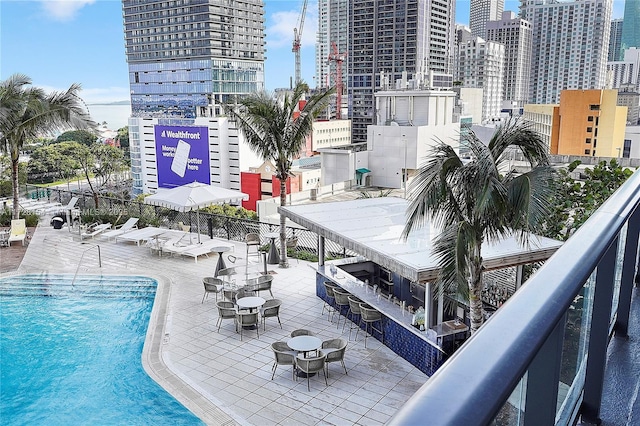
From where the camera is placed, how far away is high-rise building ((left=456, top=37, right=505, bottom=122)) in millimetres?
123250

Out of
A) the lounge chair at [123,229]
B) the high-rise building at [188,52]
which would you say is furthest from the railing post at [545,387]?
the high-rise building at [188,52]

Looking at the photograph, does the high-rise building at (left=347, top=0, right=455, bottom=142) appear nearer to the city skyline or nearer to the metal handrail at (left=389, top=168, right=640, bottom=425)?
the city skyline

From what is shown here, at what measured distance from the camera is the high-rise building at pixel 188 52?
423ft

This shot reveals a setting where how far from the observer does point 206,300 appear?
11.7 m

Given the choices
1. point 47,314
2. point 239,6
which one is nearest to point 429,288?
point 47,314

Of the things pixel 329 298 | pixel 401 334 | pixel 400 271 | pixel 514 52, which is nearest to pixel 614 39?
pixel 514 52

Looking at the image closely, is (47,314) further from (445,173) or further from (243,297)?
(445,173)

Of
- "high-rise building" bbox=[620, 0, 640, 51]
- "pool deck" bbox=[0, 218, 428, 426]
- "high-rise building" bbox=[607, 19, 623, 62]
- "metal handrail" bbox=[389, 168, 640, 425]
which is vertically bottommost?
"pool deck" bbox=[0, 218, 428, 426]

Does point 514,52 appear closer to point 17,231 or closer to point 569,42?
point 569,42

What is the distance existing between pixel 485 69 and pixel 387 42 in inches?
1059

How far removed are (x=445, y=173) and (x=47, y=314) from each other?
30.2ft

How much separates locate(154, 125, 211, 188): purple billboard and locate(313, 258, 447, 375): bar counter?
2083 inches

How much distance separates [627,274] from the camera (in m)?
1.86

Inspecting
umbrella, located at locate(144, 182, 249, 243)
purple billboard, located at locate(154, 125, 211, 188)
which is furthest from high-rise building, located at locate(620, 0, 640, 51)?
purple billboard, located at locate(154, 125, 211, 188)
